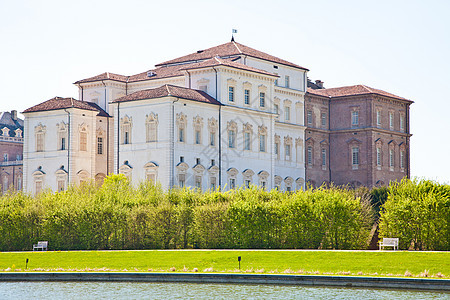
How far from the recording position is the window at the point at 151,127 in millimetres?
72500

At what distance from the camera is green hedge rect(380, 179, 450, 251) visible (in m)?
43.7

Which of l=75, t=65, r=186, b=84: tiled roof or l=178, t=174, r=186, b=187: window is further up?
l=75, t=65, r=186, b=84: tiled roof

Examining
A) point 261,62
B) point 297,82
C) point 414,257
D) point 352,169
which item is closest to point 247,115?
point 261,62

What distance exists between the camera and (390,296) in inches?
1236

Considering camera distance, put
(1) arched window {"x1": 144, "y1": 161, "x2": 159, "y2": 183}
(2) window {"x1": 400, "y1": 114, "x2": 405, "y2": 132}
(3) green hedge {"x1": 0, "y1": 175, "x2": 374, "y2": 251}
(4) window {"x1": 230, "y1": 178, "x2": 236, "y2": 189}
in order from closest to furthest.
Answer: (3) green hedge {"x1": 0, "y1": 175, "x2": 374, "y2": 251} → (1) arched window {"x1": 144, "y1": 161, "x2": 159, "y2": 183} → (4) window {"x1": 230, "y1": 178, "x2": 236, "y2": 189} → (2) window {"x1": 400, "y1": 114, "x2": 405, "y2": 132}

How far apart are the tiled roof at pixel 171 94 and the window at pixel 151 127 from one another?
5.17ft

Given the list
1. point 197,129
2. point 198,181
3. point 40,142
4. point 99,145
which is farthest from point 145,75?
point 198,181

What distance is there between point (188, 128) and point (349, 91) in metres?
31.8

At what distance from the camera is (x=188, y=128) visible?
7350 cm

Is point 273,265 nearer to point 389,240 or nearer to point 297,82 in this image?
point 389,240

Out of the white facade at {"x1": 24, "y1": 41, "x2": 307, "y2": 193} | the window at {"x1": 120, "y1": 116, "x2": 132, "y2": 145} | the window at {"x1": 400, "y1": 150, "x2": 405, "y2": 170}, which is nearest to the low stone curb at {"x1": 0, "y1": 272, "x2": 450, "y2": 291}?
the white facade at {"x1": 24, "y1": 41, "x2": 307, "y2": 193}

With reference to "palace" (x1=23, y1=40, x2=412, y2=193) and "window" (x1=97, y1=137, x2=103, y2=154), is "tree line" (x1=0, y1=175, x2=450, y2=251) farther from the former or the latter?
"window" (x1=97, y1=137, x2=103, y2=154)

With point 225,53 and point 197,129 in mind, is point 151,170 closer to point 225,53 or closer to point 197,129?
point 197,129

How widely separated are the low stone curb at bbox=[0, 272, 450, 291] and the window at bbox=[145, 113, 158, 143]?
115ft
